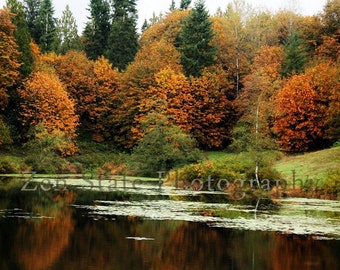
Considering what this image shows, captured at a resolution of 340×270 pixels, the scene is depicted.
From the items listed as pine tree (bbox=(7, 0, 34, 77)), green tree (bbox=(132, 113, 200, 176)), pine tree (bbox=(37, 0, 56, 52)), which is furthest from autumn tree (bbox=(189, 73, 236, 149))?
pine tree (bbox=(37, 0, 56, 52))

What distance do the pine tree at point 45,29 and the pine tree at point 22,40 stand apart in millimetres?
11111

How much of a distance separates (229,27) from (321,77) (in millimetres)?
23497

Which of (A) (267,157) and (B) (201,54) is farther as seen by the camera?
(B) (201,54)

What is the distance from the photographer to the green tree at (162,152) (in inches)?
2088

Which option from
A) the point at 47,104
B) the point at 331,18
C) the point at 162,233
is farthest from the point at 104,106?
the point at 162,233

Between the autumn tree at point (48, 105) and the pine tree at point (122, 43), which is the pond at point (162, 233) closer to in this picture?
the autumn tree at point (48, 105)

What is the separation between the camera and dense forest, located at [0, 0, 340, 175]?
5803cm

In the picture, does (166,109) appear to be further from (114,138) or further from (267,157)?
(267,157)

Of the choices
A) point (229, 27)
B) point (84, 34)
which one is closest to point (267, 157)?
point (229, 27)

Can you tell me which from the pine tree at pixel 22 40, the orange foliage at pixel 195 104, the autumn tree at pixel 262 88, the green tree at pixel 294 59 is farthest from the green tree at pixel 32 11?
the green tree at pixel 294 59

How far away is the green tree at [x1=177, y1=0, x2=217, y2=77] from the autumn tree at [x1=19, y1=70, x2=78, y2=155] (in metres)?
16.3

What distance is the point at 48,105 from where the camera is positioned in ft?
203

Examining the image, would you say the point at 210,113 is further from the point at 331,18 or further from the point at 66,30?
the point at 66,30

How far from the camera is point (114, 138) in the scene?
70250 mm
